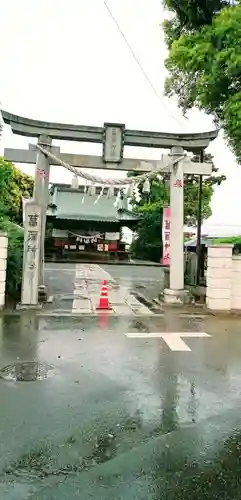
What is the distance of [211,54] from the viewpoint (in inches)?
454

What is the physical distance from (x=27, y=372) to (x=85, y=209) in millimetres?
31515

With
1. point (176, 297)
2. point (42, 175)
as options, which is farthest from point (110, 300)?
point (42, 175)

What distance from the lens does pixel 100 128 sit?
12266mm

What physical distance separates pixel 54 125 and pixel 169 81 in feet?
18.4

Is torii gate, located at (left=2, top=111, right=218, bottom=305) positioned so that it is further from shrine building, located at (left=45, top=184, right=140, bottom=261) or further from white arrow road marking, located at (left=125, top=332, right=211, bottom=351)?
shrine building, located at (left=45, top=184, right=140, bottom=261)

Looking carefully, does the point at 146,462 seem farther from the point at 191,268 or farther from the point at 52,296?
the point at 191,268

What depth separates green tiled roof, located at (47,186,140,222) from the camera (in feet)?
117

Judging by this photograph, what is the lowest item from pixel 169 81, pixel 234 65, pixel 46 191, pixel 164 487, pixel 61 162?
pixel 164 487

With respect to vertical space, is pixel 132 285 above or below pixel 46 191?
below

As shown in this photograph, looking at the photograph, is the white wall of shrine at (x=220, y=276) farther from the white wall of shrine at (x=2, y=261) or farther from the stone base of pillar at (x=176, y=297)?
the white wall of shrine at (x=2, y=261)

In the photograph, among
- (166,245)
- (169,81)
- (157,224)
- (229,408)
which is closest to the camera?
(229,408)

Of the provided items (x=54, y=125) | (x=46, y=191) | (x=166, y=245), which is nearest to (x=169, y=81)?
(x=54, y=125)

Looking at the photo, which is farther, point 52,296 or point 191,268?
point 191,268

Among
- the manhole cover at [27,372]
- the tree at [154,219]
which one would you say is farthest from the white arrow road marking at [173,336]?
the tree at [154,219]
